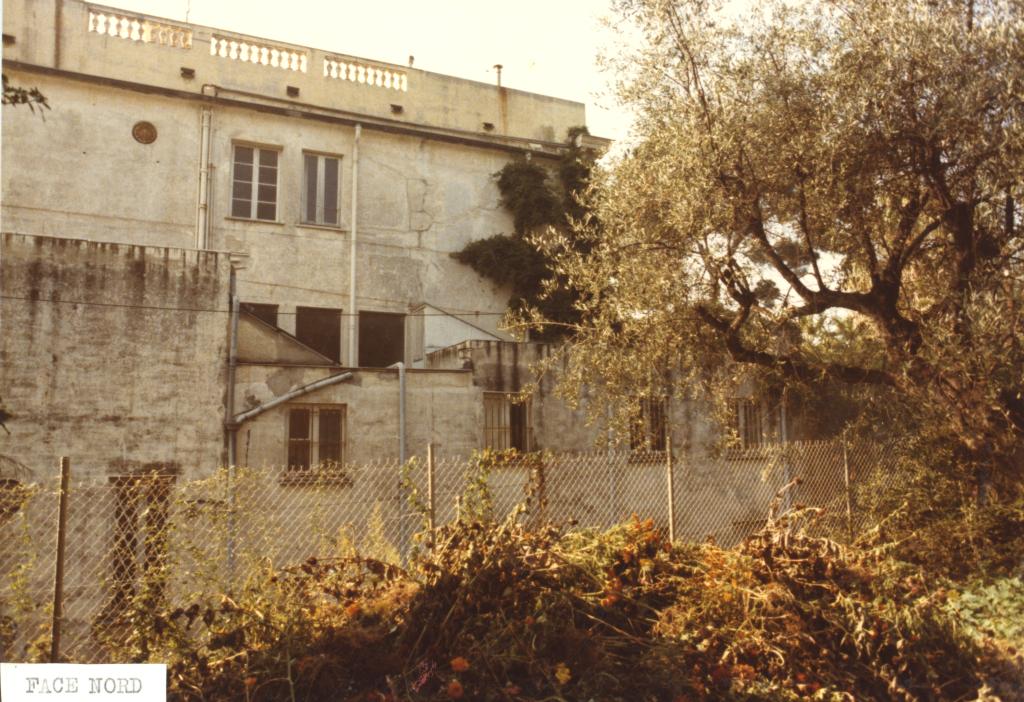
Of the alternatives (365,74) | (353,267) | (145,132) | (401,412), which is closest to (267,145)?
(145,132)

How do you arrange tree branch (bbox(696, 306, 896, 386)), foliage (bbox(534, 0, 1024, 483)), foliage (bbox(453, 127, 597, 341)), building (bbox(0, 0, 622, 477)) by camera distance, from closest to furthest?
foliage (bbox(534, 0, 1024, 483)), tree branch (bbox(696, 306, 896, 386)), building (bbox(0, 0, 622, 477)), foliage (bbox(453, 127, 597, 341))

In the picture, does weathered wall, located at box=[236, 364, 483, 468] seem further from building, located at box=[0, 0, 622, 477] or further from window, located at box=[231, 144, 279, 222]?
window, located at box=[231, 144, 279, 222]

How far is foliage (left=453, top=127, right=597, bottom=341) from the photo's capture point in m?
17.3

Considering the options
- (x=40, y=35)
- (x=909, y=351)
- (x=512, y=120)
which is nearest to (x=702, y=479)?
(x=909, y=351)

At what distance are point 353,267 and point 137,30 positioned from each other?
20.4ft

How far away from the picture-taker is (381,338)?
1706 centimetres

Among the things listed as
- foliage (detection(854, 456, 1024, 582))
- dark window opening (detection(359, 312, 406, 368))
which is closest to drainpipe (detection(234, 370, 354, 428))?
dark window opening (detection(359, 312, 406, 368))

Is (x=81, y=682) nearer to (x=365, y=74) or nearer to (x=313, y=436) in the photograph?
(x=313, y=436)

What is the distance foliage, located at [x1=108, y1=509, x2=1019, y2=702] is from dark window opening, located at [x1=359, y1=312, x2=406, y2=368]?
36.7 ft

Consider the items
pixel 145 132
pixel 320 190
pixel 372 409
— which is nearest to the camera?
pixel 372 409

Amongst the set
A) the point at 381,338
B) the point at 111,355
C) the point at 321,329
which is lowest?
the point at 111,355

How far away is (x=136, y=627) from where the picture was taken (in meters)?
4.96

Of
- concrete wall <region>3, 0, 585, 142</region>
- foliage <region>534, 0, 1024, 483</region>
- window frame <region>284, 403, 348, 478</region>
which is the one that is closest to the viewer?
foliage <region>534, 0, 1024, 483</region>

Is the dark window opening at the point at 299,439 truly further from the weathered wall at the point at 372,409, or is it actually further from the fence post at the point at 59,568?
the fence post at the point at 59,568
